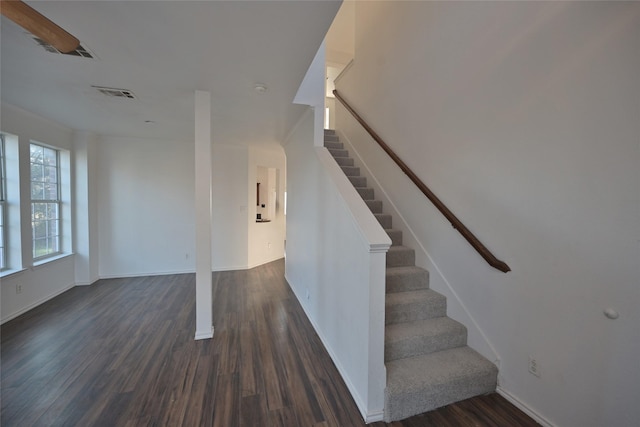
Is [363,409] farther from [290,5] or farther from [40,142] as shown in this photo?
[40,142]

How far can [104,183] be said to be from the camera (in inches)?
180

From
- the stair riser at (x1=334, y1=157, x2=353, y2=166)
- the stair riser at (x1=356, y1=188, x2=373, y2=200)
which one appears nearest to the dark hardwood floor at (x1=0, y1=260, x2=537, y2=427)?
the stair riser at (x1=356, y1=188, x2=373, y2=200)

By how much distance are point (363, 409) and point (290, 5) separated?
2.53m

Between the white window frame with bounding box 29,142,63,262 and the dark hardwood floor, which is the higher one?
the white window frame with bounding box 29,142,63,262

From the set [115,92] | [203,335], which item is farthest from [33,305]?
[115,92]

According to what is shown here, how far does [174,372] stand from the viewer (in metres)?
2.15

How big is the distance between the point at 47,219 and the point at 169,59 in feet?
12.1

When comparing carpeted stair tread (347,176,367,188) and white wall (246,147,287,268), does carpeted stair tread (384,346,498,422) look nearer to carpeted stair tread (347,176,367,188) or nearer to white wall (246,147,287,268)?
carpeted stair tread (347,176,367,188)

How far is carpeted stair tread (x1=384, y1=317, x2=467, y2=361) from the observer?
6.51 feet

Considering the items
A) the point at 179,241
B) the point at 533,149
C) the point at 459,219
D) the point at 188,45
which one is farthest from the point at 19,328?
the point at 533,149

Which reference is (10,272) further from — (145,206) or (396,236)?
(396,236)

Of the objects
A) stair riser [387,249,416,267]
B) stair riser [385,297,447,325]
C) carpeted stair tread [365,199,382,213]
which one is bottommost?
stair riser [385,297,447,325]

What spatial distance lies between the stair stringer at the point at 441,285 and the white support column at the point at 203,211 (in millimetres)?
2080

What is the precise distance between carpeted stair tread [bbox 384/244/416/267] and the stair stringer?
0.05 m
